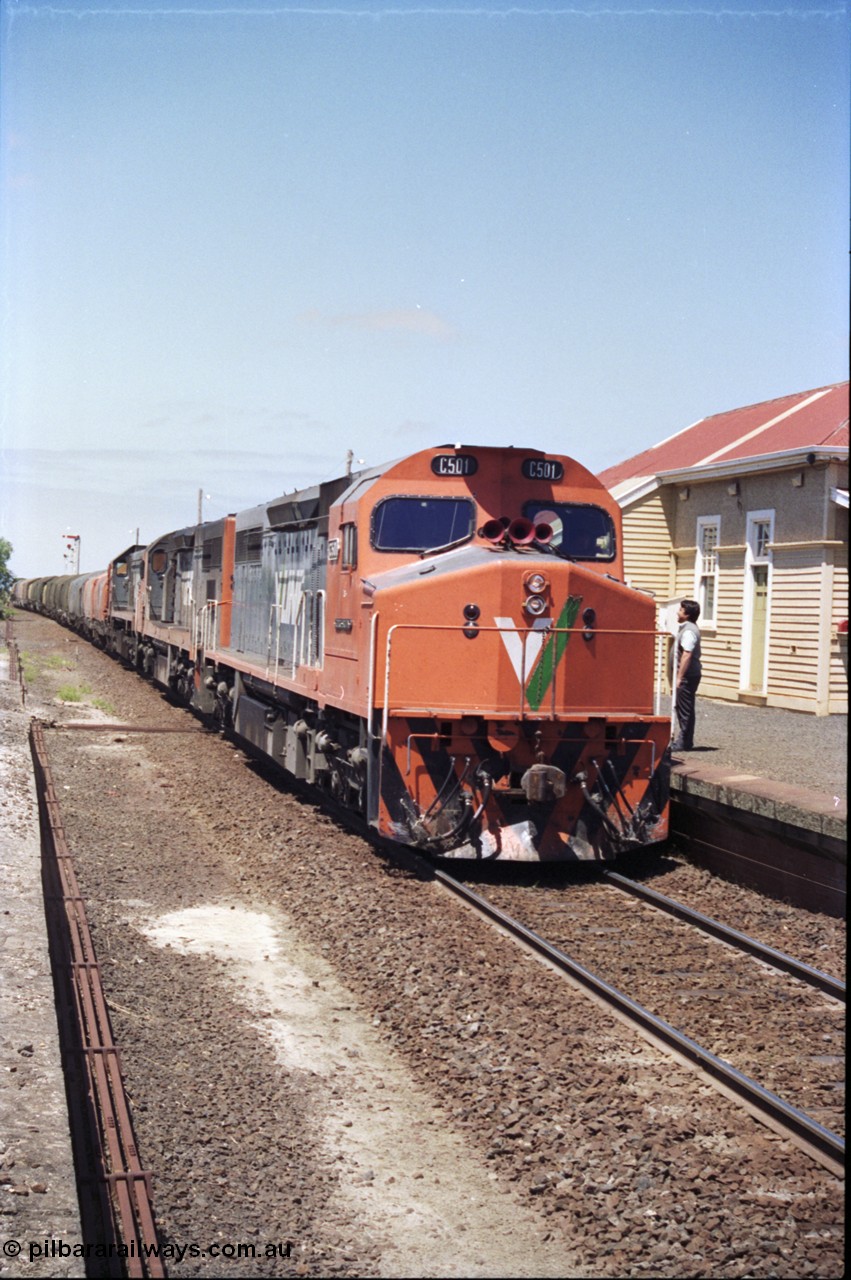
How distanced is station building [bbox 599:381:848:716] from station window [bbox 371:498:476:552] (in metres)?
6.16

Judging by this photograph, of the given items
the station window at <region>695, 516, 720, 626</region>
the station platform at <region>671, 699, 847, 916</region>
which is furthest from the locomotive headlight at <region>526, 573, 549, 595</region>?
the station window at <region>695, 516, 720, 626</region>

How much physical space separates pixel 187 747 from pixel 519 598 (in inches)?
367

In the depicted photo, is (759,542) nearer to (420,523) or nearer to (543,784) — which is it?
(420,523)

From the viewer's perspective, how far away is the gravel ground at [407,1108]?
4.27 meters

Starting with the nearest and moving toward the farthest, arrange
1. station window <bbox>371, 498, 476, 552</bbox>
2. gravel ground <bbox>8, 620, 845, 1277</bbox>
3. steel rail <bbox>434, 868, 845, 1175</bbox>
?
gravel ground <bbox>8, 620, 845, 1277</bbox> → steel rail <bbox>434, 868, 845, 1175</bbox> → station window <bbox>371, 498, 476, 552</bbox>

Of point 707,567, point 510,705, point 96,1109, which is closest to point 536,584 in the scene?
point 510,705

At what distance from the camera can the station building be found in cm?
1819

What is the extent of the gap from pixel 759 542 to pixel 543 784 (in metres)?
12.1

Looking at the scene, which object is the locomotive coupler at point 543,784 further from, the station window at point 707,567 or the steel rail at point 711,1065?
the station window at point 707,567

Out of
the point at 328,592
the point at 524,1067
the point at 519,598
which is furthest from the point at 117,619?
the point at 524,1067

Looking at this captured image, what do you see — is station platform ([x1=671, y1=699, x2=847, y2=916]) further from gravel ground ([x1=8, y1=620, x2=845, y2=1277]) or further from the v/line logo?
gravel ground ([x1=8, y1=620, x2=845, y2=1277])

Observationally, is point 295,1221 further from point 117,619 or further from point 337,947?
point 117,619

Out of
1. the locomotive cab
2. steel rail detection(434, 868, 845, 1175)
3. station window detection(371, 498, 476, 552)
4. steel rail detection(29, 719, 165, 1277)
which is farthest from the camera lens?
station window detection(371, 498, 476, 552)

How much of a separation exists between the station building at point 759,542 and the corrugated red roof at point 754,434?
45 mm
